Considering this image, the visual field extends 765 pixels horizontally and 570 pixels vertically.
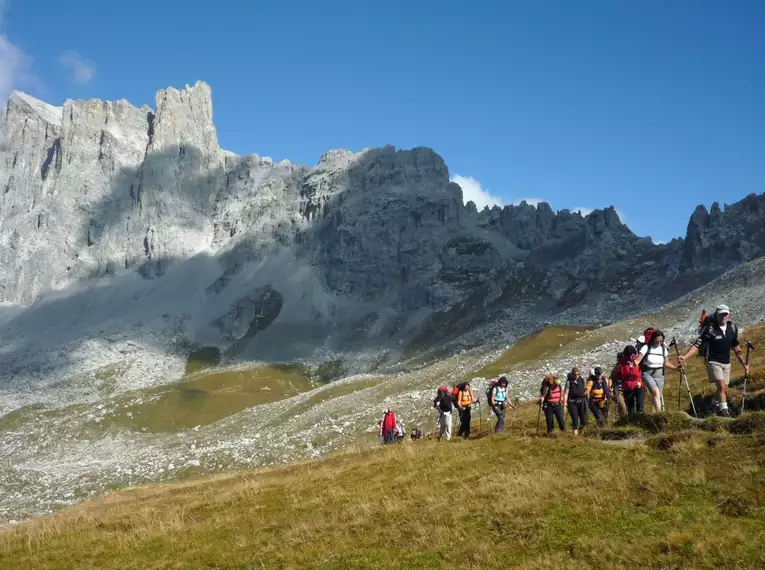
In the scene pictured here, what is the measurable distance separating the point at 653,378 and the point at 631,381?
105 cm

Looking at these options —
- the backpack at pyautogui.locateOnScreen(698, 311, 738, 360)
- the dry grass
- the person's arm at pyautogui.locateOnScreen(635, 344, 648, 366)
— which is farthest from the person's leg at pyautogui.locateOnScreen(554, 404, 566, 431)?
the backpack at pyautogui.locateOnScreen(698, 311, 738, 360)

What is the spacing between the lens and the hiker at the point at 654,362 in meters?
20.9

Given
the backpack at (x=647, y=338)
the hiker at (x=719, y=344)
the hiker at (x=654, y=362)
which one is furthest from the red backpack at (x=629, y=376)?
the hiker at (x=719, y=344)

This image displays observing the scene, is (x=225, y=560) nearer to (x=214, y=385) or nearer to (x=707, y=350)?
(x=707, y=350)

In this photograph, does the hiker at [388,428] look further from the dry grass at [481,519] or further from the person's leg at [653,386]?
the person's leg at [653,386]

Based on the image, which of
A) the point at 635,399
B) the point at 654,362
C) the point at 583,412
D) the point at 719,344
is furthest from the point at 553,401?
the point at 719,344

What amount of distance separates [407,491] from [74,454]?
105 metres

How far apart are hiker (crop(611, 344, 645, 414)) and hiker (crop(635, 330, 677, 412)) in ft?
1.68

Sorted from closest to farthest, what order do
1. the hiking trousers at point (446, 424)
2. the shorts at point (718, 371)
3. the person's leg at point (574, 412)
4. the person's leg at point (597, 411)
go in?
1. the shorts at point (718, 371)
2. the person's leg at point (574, 412)
3. the person's leg at point (597, 411)
4. the hiking trousers at point (446, 424)

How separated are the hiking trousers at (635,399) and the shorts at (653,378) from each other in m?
0.81

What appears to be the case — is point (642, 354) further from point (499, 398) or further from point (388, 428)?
point (388, 428)

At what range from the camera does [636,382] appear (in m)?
22.2

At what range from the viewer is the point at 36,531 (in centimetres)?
2145

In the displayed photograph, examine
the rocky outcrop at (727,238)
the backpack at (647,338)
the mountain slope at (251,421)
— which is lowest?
the mountain slope at (251,421)
